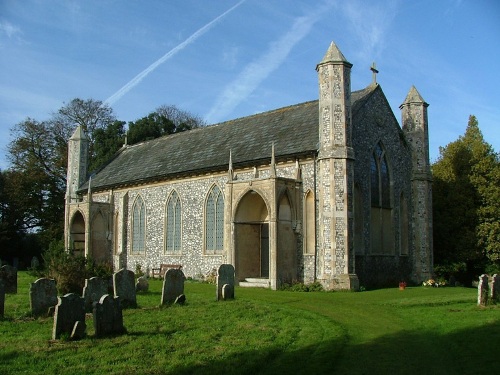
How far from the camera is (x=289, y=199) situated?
23906 mm

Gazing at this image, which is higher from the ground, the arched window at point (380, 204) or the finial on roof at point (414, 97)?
the finial on roof at point (414, 97)

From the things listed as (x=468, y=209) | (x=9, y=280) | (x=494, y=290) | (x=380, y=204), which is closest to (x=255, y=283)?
(x=380, y=204)

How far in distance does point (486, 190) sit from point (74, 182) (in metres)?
27.3

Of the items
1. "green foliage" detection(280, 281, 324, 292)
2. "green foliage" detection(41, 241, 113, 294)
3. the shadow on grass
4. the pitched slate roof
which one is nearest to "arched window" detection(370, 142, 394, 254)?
the pitched slate roof

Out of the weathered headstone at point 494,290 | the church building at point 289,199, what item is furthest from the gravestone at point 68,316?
the church building at point 289,199

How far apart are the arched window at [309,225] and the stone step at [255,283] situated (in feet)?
7.32

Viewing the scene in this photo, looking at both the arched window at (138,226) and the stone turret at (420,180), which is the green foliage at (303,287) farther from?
the arched window at (138,226)

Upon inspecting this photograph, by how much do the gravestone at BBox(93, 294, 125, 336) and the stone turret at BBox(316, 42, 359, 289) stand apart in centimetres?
1249

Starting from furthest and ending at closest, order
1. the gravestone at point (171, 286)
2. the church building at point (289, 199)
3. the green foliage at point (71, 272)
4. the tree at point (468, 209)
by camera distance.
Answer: the tree at point (468, 209) → the church building at point (289, 199) → the green foliage at point (71, 272) → the gravestone at point (171, 286)

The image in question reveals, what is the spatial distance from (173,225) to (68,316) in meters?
20.2

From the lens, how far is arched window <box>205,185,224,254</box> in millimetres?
28047

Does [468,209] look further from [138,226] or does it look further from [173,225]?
[138,226]

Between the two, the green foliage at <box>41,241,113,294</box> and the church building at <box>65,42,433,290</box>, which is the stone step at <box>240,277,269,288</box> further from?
the green foliage at <box>41,241,113,294</box>

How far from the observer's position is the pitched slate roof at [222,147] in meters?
26.3
